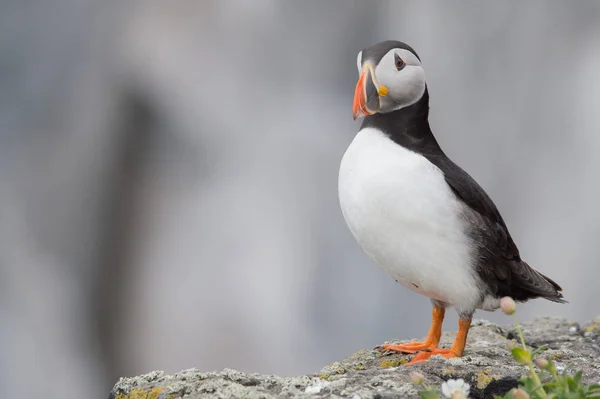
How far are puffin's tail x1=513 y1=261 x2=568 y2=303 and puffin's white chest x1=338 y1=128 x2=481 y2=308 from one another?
0.25 metres

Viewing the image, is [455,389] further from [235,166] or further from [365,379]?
[235,166]

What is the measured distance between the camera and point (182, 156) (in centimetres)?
860

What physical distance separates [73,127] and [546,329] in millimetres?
6098

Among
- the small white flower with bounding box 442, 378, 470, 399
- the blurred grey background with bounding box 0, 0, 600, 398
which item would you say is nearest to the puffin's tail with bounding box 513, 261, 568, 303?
the small white flower with bounding box 442, 378, 470, 399

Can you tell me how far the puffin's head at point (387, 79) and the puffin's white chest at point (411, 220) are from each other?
17 cm

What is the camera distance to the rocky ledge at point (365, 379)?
2.27 metres

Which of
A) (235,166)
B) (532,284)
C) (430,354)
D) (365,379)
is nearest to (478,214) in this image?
(532,284)

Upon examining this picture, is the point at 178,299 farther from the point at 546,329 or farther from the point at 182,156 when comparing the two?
the point at 546,329

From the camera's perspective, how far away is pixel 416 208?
2824 mm

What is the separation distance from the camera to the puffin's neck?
3.03 m

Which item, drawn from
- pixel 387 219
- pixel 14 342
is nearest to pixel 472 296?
pixel 387 219

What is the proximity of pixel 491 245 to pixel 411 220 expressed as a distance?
39 centimetres

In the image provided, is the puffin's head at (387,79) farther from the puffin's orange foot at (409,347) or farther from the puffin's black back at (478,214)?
the puffin's orange foot at (409,347)

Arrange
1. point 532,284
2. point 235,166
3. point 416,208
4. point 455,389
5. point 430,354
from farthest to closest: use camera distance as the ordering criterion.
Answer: point 235,166 → point 532,284 → point 430,354 → point 416,208 → point 455,389
